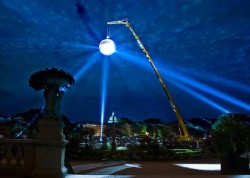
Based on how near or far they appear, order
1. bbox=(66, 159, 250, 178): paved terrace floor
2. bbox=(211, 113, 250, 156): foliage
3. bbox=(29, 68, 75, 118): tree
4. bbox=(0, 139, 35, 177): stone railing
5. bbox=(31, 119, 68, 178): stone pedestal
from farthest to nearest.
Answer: bbox=(211, 113, 250, 156): foliage, bbox=(66, 159, 250, 178): paved terrace floor, bbox=(29, 68, 75, 118): tree, bbox=(0, 139, 35, 177): stone railing, bbox=(31, 119, 68, 178): stone pedestal

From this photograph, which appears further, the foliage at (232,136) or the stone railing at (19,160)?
the foliage at (232,136)

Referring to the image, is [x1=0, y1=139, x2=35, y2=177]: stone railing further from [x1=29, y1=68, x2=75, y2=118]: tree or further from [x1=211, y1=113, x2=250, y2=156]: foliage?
[x1=211, y1=113, x2=250, y2=156]: foliage

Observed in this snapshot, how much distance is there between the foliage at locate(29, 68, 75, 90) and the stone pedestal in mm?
1489

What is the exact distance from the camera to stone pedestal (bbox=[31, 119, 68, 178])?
9.52 meters

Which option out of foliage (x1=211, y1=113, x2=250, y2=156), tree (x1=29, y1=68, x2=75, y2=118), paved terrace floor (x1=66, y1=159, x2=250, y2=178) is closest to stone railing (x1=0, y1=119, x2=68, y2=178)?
tree (x1=29, y1=68, x2=75, y2=118)

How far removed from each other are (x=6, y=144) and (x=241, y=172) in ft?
28.2

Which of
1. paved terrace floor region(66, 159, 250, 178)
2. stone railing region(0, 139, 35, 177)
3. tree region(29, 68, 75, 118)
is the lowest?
paved terrace floor region(66, 159, 250, 178)

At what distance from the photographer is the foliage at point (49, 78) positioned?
1038 centimetres

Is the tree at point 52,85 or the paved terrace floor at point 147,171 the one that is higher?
the tree at point 52,85

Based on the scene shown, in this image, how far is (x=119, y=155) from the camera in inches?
1024

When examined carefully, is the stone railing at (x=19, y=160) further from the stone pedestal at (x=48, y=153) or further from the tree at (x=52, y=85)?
the tree at (x=52, y=85)

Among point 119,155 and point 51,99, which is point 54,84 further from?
point 119,155

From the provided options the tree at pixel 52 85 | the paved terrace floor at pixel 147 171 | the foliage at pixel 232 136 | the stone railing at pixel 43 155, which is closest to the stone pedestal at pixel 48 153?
the stone railing at pixel 43 155

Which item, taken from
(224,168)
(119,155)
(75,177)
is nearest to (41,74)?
(75,177)
